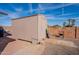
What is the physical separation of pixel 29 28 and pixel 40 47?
13.2 inches

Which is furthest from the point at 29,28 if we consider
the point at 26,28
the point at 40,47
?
the point at 40,47

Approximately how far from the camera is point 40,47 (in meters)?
2.46

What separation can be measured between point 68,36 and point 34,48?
0.55 m

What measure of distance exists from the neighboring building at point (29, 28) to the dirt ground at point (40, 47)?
9cm

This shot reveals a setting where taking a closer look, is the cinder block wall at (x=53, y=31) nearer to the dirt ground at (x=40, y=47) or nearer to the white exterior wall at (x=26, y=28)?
the dirt ground at (x=40, y=47)

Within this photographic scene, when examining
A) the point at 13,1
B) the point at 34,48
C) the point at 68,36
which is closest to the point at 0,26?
the point at 13,1

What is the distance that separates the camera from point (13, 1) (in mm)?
2395

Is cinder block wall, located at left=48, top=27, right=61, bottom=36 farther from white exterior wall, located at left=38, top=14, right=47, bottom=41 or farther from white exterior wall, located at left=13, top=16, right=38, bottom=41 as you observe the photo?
white exterior wall, located at left=13, top=16, right=38, bottom=41

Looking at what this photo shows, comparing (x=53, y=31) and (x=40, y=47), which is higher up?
(x=53, y=31)

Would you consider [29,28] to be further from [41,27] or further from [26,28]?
[41,27]

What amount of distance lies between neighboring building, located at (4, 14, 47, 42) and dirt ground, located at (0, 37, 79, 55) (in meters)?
0.09
